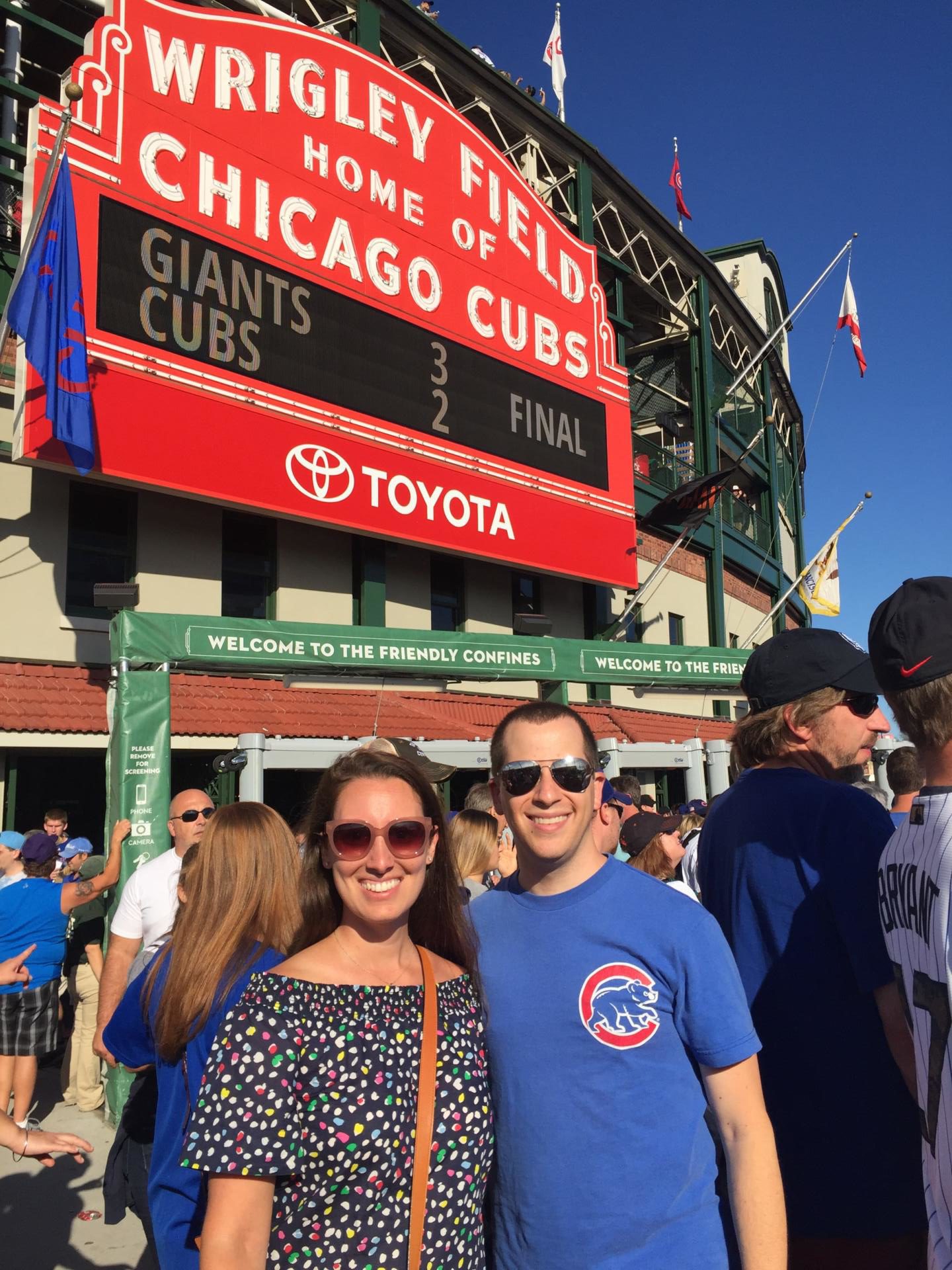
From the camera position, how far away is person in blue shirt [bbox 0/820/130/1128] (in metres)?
6.32

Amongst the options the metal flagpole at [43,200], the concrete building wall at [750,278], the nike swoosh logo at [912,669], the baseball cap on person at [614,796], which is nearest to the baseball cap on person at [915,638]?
the nike swoosh logo at [912,669]

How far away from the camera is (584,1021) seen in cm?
200

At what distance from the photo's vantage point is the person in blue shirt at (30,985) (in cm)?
632

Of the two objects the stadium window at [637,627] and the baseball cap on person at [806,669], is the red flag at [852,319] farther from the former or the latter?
the baseball cap on person at [806,669]

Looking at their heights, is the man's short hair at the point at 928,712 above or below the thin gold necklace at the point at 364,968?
above

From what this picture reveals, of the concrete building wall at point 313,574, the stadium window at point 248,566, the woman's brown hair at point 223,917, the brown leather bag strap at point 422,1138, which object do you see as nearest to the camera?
the brown leather bag strap at point 422,1138

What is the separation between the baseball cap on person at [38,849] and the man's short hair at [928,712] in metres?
6.41

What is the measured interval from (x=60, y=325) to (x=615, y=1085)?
30.0ft

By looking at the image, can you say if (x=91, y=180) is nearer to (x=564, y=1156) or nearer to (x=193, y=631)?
(x=193, y=631)

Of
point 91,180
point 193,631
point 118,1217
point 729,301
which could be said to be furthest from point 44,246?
point 729,301

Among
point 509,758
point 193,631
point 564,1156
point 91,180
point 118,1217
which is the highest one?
point 91,180

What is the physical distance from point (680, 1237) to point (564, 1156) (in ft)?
0.90

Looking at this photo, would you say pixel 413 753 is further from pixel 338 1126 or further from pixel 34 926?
pixel 338 1126

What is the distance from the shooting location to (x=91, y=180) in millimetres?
10102
